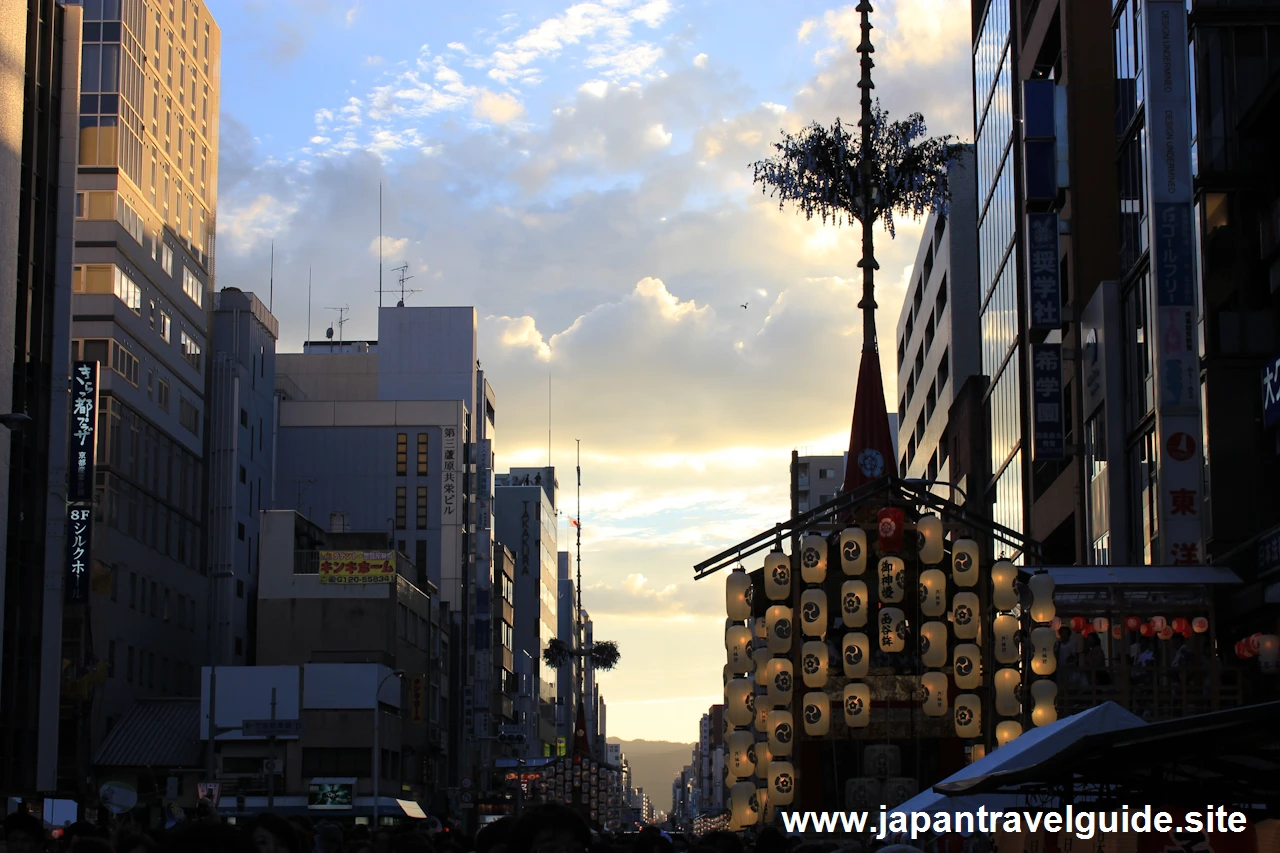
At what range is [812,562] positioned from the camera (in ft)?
101

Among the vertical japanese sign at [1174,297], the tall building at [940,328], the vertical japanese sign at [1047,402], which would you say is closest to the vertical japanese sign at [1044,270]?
the vertical japanese sign at [1047,402]

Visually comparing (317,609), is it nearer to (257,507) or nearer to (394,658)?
(394,658)

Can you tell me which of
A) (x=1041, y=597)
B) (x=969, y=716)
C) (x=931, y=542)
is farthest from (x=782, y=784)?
(x=1041, y=597)

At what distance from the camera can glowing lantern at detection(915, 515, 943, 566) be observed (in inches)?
1183

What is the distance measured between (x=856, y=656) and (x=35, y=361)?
3268 centimetres

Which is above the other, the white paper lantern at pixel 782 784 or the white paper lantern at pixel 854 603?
the white paper lantern at pixel 854 603

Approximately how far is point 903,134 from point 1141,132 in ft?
22.4

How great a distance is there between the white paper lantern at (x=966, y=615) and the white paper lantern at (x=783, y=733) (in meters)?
3.47

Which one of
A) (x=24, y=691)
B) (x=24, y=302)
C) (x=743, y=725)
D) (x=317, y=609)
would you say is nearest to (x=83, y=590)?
(x=24, y=691)

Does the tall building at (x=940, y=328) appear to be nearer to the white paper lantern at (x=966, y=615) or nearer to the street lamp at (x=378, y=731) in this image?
the street lamp at (x=378, y=731)

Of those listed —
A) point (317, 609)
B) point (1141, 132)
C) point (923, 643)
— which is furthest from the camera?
point (317, 609)

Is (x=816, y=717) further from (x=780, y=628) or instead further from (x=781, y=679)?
(x=780, y=628)

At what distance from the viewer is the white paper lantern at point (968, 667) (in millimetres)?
29781

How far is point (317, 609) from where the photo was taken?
78.8m
